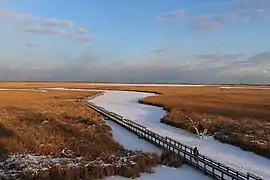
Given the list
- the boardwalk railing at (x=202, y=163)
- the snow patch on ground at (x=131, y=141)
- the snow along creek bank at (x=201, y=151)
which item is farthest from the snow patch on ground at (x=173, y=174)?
the snow patch on ground at (x=131, y=141)

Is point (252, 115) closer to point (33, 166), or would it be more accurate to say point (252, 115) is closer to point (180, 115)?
point (180, 115)

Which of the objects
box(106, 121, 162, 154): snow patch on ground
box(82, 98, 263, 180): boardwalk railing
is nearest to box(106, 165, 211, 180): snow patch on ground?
box(82, 98, 263, 180): boardwalk railing

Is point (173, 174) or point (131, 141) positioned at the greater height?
point (173, 174)


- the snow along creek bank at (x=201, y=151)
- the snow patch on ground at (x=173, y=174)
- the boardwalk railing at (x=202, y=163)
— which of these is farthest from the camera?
the snow along creek bank at (x=201, y=151)

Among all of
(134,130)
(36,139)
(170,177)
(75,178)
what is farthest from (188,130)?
(75,178)

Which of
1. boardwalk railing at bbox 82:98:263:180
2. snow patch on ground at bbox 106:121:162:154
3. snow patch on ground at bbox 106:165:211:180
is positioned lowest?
snow patch on ground at bbox 106:121:162:154

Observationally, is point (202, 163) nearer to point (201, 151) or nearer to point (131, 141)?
point (201, 151)

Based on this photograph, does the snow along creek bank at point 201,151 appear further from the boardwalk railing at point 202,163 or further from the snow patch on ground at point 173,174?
the boardwalk railing at point 202,163

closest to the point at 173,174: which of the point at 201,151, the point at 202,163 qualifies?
the point at 202,163

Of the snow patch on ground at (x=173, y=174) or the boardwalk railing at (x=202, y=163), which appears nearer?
the boardwalk railing at (x=202, y=163)

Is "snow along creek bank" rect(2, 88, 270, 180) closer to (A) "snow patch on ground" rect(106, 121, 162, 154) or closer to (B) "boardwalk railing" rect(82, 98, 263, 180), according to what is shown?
(A) "snow patch on ground" rect(106, 121, 162, 154)

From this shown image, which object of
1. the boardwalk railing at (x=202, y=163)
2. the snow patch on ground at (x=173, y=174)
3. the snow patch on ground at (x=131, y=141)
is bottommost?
the snow patch on ground at (x=131, y=141)
